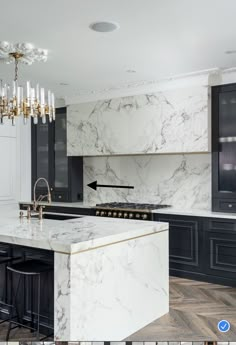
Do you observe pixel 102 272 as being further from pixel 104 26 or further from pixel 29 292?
pixel 104 26

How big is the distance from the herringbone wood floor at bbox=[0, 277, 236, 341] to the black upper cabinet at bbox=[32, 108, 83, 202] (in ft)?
8.11

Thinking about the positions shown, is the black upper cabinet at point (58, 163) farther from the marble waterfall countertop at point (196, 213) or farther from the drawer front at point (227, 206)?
the drawer front at point (227, 206)

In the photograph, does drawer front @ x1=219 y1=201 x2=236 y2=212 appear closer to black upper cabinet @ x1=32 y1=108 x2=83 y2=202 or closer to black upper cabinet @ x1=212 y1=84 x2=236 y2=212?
black upper cabinet @ x1=212 y1=84 x2=236 y2=212

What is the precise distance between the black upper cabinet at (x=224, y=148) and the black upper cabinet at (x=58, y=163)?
8.04 feet

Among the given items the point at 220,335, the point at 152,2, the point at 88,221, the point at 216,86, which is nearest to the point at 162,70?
the point at 216,86

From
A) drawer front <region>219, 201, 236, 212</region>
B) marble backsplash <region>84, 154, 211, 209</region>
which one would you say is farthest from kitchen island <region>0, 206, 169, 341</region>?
marble backsplash <region>84, 154, 211, 209</region>

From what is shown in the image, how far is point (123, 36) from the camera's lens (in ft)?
11.4

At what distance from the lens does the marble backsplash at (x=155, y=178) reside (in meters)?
5.25

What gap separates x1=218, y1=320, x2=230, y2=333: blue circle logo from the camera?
317 cm

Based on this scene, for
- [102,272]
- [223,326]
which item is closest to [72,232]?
[102,272]

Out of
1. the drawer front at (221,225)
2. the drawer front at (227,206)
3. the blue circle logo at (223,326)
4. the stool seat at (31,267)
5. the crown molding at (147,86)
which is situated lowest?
the blue circle logo at (223,326)

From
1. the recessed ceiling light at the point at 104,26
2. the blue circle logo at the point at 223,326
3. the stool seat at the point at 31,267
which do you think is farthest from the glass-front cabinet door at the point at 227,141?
the stool seat at the point at 31,267

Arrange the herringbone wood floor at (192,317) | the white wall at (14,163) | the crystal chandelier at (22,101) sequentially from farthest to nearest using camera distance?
the white wall at (14,163) < the crystal chandelier at (22,101) < the herringbone wood floor at (192,317)

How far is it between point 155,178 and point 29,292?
9.81ft
